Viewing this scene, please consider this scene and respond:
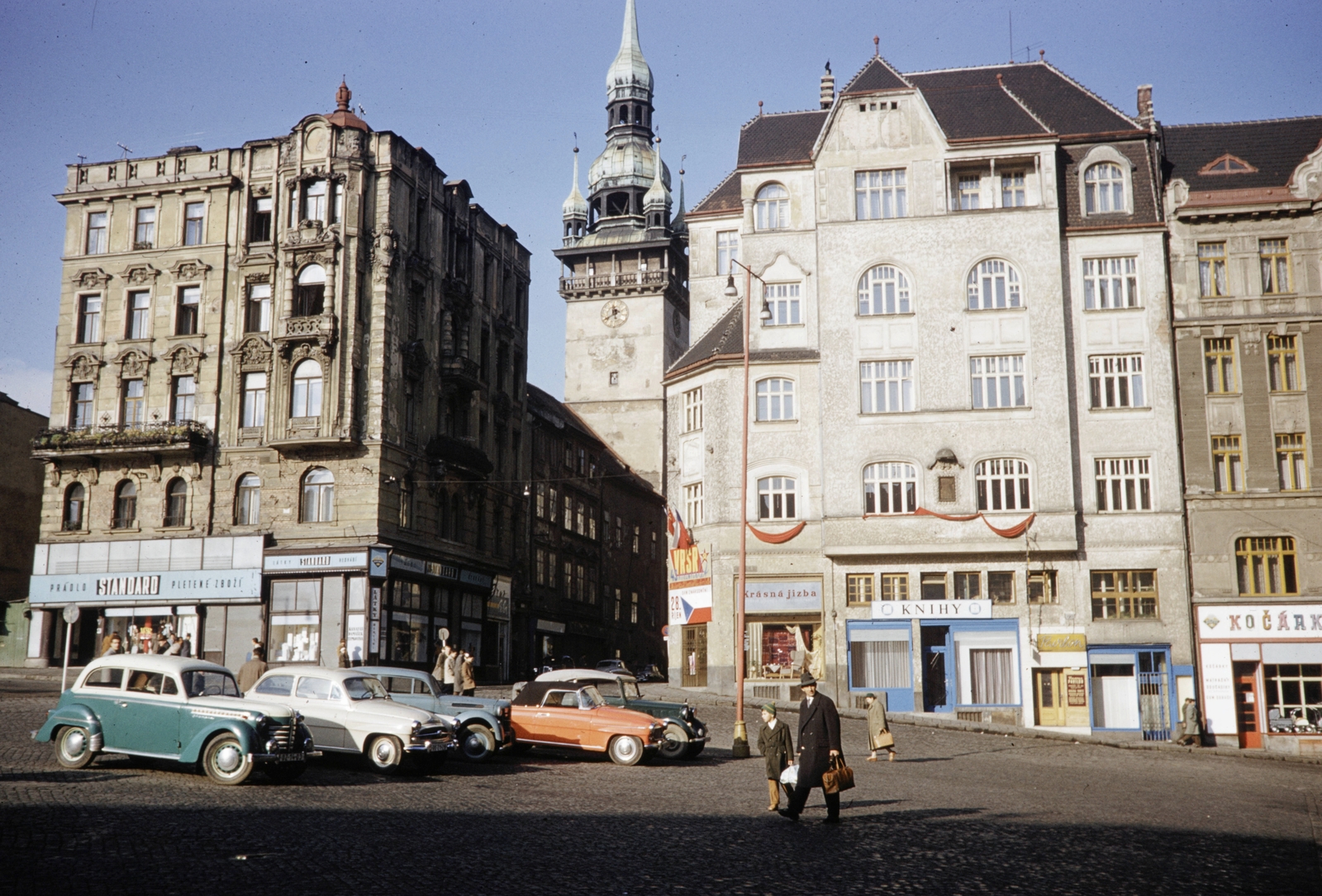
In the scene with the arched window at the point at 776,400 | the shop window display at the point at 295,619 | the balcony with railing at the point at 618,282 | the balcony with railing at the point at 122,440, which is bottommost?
the shop window display at the point at 295,619

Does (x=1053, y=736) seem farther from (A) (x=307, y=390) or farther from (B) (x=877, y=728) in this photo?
(A) (x=307, y=390)

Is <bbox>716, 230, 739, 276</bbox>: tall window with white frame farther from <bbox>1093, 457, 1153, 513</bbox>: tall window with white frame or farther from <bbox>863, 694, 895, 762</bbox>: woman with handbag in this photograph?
<bbox>863, 694, 895, 762</bbox>: woman with handbag

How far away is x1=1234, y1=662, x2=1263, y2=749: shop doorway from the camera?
38.7 meters

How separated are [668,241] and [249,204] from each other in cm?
4201

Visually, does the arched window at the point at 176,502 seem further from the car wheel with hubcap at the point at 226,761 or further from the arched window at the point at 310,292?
the car wheel with hubcap at the point at 226,761

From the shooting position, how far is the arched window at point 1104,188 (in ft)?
144

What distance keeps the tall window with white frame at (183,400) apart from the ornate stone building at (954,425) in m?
19.6

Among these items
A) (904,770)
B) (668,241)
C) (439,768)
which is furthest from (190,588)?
(668,241)

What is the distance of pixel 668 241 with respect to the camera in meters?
86.9

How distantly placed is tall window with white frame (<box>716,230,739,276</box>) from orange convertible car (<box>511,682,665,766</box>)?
97.6 ft

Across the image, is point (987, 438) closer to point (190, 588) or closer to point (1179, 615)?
point (1179, 615)

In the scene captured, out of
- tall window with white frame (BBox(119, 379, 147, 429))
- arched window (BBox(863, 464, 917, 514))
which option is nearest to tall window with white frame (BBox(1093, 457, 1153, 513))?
arched window (BBox(863, 464, 917, 514))

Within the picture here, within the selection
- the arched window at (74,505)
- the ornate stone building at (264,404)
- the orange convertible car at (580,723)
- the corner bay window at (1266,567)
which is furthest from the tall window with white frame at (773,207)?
the arched window at (74,505)

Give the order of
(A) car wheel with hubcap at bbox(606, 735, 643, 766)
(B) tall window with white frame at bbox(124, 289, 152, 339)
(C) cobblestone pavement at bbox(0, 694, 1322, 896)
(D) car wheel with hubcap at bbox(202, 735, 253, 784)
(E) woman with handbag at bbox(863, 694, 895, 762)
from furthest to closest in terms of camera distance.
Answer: (B) tall window with white frame at bbox(124, 289, 152, 339) → (E) woman with handbag at bbox(863, 694, 895, 762) → (A) car wheel with hubcap at bbox(606, 735, 643, 766) → (D) car wheel with hubcap at bbox(202, 735, 253, 784) → (C) cobblestone pavement at bbox(0, 694, 1322, 896)
